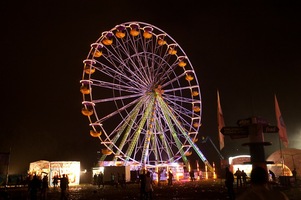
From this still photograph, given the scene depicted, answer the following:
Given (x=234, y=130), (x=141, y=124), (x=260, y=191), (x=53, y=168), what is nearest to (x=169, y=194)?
(x=234, y=130)

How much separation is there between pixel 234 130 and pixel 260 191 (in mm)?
8150

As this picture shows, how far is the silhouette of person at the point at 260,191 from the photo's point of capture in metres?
2.90

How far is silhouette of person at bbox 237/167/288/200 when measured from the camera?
2.90 m

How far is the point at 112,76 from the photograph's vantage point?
2816 centimetres

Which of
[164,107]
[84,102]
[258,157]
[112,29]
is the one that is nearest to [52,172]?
[84,102]

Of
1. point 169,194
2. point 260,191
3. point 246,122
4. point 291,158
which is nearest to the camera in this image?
point 260,191

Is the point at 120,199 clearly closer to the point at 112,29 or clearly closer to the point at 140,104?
the point at 140,104

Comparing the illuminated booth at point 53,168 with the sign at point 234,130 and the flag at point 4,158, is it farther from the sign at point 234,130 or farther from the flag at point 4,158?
the sign at point 234,130

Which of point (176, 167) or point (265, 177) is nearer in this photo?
point (265, 177)

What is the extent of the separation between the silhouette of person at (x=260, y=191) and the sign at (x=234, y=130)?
24.4ft

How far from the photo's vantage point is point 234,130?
10.9 metres

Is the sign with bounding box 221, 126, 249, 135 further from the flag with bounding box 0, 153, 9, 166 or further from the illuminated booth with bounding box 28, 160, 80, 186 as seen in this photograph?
the illuminated booth with bounding box 28, 160, 80, 186

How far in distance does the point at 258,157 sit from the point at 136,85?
18.3 m

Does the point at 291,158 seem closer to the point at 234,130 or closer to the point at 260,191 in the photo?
the point at 234,130
